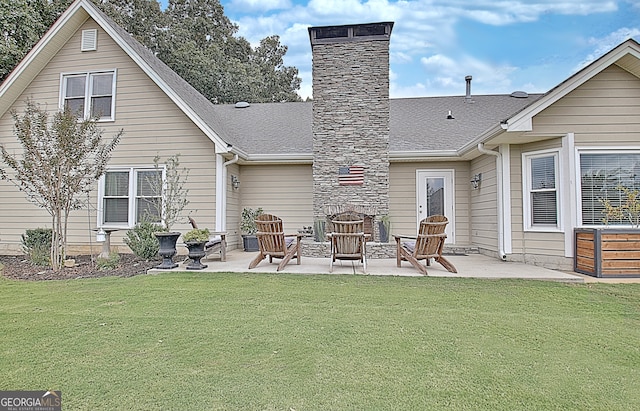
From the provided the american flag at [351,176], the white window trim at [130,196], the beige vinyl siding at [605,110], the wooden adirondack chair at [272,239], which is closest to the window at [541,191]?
the beige vinyl siding at [605,110]

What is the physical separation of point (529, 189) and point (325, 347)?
611 centimetres

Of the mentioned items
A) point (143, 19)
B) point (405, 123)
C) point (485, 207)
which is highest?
point (143, 19)

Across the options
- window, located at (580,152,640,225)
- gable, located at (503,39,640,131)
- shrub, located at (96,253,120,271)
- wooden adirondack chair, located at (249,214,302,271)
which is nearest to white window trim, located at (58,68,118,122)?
shrub, located at (96,253,120,271)

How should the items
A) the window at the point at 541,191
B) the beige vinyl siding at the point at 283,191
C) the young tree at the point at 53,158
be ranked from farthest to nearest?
the beige vinyl siding at the point at 283,191, the window at the point at 541,191, the young tree at the point at 53,158

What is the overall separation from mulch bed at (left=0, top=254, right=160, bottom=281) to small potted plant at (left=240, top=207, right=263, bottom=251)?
7.56ft

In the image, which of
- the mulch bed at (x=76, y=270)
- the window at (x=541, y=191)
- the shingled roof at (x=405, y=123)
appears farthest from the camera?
the shingled roof at (x=405, y=123)

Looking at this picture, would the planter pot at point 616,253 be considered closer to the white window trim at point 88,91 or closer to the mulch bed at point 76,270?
the mulch bed at point 76,270

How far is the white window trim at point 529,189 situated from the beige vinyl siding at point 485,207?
2.04 feet

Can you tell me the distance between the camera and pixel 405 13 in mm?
11305

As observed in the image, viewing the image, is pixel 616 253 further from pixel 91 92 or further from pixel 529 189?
pixel 91 92

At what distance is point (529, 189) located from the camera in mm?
7141

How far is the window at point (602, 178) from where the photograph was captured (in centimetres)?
646

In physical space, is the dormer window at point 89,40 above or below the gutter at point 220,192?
above

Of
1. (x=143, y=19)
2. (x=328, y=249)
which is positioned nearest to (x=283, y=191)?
(x=328, y=249)
